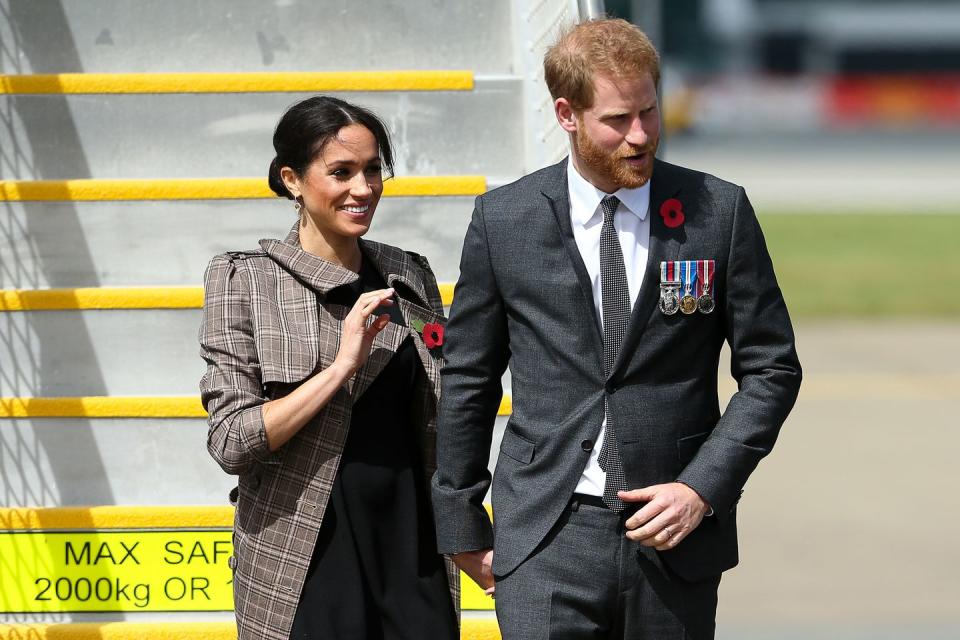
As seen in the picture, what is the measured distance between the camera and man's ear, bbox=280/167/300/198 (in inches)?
118

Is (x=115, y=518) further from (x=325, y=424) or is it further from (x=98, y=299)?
(x=325, y=424)

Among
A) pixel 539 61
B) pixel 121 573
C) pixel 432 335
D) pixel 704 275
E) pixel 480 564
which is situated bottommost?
pixel 121 573

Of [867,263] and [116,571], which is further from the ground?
[116,571]

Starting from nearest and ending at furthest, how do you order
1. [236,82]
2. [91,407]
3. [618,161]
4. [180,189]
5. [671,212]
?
1. [618,161]
2. [671,212]
3. [91,407]
4. [180,189]
5. [236,82]

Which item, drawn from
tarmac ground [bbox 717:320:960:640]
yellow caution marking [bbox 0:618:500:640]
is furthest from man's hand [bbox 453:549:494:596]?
tarmac ground [bbox 717:320:960:640]

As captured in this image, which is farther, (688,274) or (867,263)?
(867,263)

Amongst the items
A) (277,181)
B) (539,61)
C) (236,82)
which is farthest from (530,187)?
(236,82)

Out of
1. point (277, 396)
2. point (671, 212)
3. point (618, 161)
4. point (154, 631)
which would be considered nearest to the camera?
point (618, 161)

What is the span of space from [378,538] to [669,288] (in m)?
0.82

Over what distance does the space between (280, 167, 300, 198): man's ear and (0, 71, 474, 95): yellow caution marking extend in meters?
1.34

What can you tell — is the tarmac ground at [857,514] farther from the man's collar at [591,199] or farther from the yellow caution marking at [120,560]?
the man's collar at [591,199]

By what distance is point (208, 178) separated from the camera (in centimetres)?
436

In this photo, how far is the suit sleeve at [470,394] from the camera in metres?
2.76

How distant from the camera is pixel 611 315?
2678 mm
